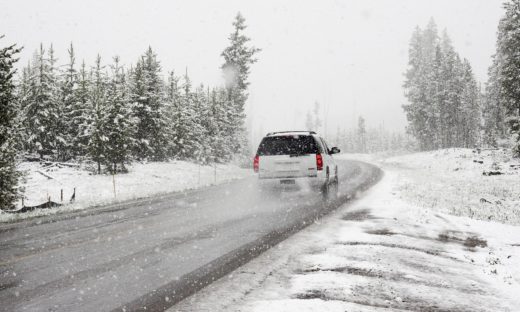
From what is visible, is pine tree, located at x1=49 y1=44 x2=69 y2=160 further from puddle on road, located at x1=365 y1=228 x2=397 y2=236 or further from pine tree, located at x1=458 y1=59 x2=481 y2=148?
pine tree, located at x1=458 y1=59 x2=481 y2=148

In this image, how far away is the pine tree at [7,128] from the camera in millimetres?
14172

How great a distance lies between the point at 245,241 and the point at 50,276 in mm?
3243

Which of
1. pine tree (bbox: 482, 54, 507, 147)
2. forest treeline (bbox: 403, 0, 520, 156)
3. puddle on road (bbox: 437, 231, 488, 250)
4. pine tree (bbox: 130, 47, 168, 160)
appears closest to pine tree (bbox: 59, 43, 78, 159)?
pine tree (bbox: 130, 47, 168, 160)

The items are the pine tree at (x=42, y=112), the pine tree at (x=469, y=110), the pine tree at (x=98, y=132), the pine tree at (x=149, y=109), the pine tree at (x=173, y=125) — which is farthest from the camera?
the pine tree at (x=469, y=110)

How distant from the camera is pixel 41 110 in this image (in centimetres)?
3212

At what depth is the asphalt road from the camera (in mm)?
4980

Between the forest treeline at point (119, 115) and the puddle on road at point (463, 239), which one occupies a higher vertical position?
the forest treeline at point (119, 115)

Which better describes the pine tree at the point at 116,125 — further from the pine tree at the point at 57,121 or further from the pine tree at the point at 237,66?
the pine tree at the point at 237,66

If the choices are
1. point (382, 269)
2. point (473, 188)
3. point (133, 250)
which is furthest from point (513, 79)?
point (133, 250)

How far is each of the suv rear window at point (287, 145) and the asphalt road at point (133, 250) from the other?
7.19ft

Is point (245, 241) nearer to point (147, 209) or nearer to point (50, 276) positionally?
point (50, 276)

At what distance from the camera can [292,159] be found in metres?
14.1

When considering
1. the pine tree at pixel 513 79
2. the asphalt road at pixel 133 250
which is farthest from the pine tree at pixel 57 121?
the pine tree at pixel 513 79

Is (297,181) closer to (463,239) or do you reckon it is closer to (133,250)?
(463,239)
